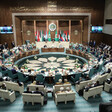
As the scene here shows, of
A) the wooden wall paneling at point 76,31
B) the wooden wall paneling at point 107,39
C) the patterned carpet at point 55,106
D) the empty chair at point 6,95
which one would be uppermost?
the wooden wall paneling at point 76,31

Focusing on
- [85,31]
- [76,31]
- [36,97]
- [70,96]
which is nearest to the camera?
[36,97]

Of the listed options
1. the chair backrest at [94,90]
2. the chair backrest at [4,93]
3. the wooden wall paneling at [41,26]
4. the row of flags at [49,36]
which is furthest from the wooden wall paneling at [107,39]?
the chair backrest at [4,93]

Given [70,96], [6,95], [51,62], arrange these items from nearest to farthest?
[70,96] < [6,95] < [51,62]

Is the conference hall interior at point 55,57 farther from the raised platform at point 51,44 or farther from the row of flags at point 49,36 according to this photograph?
the row of flags at point 49,36

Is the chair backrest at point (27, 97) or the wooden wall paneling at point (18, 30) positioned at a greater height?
the wooden wall paneling at point (18, 30)

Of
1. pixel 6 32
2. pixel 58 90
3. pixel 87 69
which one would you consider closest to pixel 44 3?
pixel 6 32

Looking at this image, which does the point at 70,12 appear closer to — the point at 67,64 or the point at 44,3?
the point at 44,3

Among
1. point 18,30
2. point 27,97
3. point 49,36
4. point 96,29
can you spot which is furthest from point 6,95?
point 96,29

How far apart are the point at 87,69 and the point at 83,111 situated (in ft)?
16.1

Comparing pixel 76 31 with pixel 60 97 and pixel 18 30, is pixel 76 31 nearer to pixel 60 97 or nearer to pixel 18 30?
pixel 18 30

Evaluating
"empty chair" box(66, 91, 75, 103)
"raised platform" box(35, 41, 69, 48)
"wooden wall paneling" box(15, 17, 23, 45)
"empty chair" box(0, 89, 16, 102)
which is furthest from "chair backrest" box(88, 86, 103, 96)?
"wooden wall paneling" box(15, 17, 23, 45)

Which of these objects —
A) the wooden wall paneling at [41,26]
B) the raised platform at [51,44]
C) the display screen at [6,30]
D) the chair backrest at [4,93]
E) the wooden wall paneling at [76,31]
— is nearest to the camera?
the chair backrest at [4,93]

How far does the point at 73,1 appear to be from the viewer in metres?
22.0

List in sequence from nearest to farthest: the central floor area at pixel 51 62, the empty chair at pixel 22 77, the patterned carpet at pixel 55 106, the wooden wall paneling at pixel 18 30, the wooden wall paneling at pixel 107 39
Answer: the patterned carpet at pixel 55 106, the empty chair at pixel 22 77, the central floor area at pixel 51 62, the wooden wall paneling at pixel 107 39, the wooden wall paneling at pixel 18 30
